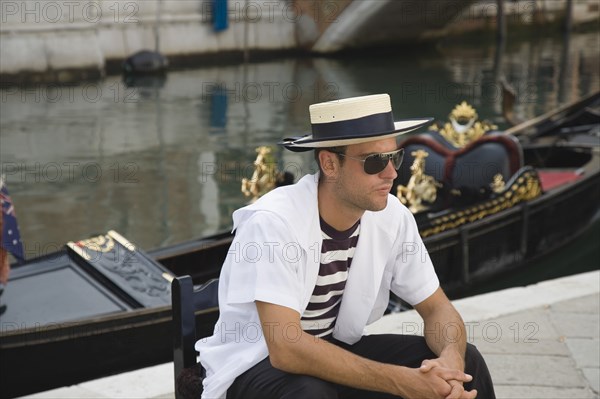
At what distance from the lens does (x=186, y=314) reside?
178 centimetres

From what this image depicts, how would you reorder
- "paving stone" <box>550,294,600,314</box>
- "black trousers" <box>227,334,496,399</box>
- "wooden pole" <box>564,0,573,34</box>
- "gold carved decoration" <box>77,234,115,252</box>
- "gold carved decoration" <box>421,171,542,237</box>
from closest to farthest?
"black trousers" <box>227,334,496,399</box>
"paving stone" <box>550,294,600,314</box>
"gold carved decoration" <box>77,234,115,252</box>
"gold carved decoration" <box>421,171,542,237</box>
"wooden pole" <box>564,0,573,34</box>

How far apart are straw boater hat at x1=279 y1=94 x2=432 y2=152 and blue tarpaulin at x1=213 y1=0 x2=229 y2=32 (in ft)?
39.8

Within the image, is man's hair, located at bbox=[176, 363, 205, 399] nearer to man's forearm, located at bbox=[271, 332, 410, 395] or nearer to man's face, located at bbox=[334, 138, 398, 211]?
man's forearm, located at bbox=[271, 332, 410, 395]

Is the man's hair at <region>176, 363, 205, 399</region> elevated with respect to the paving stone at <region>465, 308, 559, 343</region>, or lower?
elevated

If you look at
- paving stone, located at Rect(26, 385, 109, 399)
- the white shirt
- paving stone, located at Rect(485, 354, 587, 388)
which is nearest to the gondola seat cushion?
paving stone, located at Rect(485, 354, 587, 388)

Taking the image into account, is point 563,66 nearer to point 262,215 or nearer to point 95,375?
point 95,375

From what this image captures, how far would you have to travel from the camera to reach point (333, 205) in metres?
1.74

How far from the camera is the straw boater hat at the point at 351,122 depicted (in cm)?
169

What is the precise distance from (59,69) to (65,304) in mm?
9060

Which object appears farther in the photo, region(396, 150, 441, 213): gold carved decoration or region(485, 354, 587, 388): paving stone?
region(396, 150, 441, 213): gold carved decoration

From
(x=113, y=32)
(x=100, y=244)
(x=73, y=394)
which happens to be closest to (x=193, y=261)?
(x=100, y=244)

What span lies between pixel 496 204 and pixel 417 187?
A: 538 mm

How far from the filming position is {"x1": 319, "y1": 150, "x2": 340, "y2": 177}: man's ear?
68.6 inches

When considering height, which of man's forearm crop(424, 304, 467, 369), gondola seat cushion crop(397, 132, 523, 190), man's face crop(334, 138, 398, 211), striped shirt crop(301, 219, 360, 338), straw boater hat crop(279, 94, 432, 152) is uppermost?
straw boater hat crop(279, 94, 432, 152)
